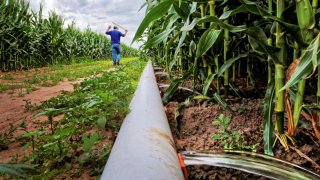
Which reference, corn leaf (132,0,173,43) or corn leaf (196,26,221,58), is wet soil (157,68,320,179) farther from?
corn leaf (132,0,173,43)

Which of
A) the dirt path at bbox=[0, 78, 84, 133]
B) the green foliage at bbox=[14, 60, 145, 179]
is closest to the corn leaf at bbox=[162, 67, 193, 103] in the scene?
the green foliage at bbox=[14, 60, 145, 179]

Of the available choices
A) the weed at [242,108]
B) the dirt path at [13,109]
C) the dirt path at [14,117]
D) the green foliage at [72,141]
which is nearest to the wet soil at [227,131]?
the weed at [242,108]

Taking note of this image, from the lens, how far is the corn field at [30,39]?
668 cm

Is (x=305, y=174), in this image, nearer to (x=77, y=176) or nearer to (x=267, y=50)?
(x=267, y=50)

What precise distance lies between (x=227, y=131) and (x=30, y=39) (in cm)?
728

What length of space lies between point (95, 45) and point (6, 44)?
838 centimetres

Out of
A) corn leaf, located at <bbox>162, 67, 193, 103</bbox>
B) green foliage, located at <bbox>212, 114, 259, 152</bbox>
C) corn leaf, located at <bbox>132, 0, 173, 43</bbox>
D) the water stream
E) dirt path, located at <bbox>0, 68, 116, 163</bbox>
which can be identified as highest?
corn leaf, located at <bbox>132, 0, 173, 43</bbox>

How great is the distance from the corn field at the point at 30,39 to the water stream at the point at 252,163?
21.3 ft

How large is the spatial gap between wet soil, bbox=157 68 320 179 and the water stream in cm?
3

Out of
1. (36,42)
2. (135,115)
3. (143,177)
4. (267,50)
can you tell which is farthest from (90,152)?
(36,42)

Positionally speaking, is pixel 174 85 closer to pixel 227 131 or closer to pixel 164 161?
pixel 227 131

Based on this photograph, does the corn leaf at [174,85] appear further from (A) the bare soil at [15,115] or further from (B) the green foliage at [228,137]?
(A) the bare soil at [15,115]

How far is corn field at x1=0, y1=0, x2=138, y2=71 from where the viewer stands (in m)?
6.68

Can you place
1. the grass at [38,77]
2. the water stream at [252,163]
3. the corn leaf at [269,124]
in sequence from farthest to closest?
the grass at [38,77], the corn leaf at [269,124], the water stream at [252,163]
